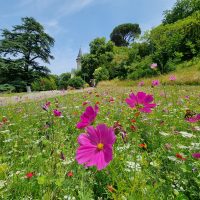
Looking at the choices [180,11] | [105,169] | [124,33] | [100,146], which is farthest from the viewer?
[124,33]

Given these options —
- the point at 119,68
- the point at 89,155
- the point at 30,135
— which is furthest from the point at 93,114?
the point at 119,68

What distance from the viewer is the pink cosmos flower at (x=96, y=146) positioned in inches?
35.4

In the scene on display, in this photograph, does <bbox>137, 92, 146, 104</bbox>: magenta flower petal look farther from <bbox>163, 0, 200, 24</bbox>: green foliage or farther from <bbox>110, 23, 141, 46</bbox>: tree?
<bbox>110, 23, 141, 46</bbox>: tree

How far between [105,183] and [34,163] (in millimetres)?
740

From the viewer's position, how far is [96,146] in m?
0.95

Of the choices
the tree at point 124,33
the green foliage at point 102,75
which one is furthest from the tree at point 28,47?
the tree at point 124,33

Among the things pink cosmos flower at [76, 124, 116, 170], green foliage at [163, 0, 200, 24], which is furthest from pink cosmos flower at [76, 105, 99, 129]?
green foliage at [163, 0, 200, 24]

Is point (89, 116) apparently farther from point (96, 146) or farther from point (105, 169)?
point (105, 169)

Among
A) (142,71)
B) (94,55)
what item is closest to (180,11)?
(94,55)

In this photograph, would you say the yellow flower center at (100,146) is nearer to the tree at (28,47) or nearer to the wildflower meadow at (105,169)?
the wildflower meadow at (105,169)

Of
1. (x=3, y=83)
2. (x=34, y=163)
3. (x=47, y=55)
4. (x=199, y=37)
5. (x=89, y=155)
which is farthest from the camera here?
(x=47, y=55)

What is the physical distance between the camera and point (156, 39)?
28938mm

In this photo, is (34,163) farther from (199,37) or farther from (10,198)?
(199,37)

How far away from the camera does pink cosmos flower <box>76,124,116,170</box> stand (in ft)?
2.95
